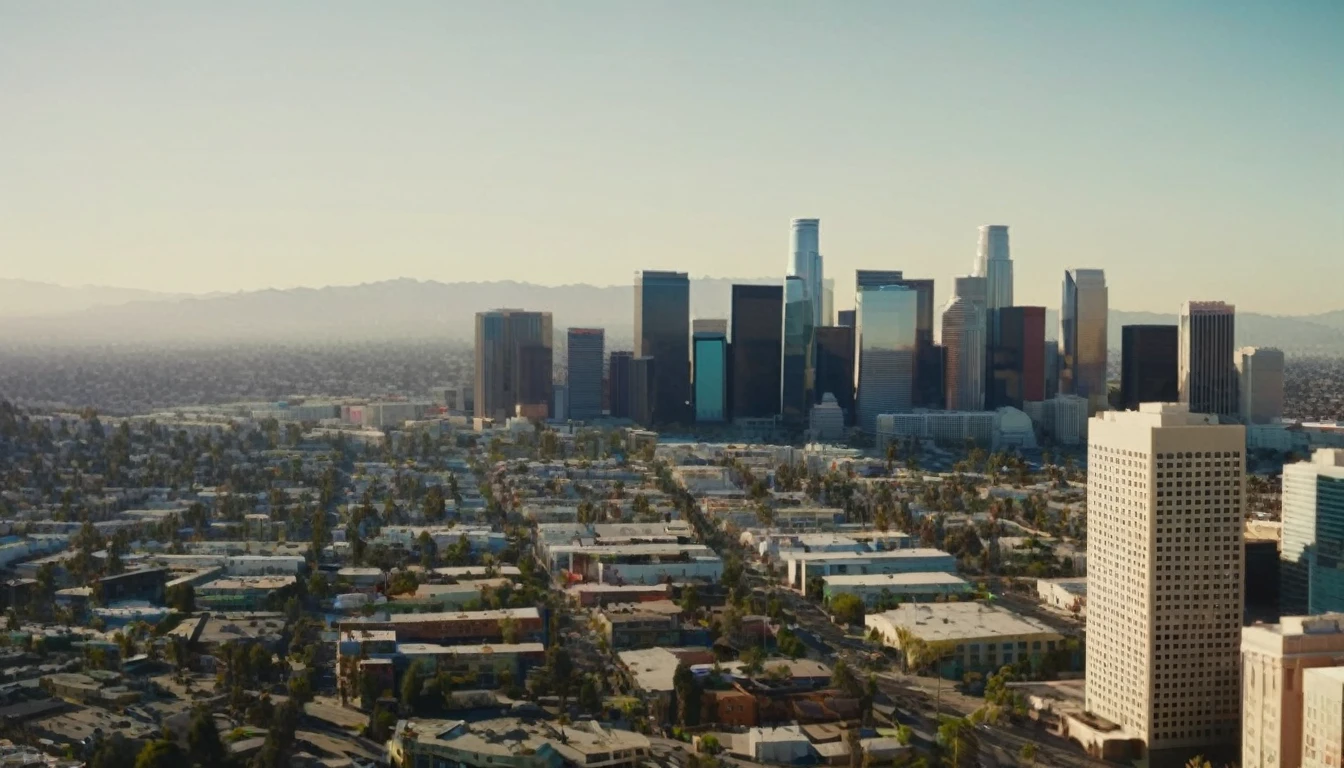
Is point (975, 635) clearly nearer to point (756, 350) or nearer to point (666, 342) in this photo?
point (756, 350)

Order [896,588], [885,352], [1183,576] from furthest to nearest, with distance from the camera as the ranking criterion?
[885,352] < [896,588] < [1183,576]

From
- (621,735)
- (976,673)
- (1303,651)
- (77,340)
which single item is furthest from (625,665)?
(77,340)

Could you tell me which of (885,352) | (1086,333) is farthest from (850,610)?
(1086,333)

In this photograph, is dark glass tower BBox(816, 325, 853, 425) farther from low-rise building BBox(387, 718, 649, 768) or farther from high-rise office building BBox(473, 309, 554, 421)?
low-rise building BBox(387, 718, 649, 768)

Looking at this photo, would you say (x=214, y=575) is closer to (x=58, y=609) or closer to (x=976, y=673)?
(x=58, y=609)

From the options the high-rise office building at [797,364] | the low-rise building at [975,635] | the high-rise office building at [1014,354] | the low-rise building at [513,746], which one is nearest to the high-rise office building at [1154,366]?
the high-rise office building at [1014,354]

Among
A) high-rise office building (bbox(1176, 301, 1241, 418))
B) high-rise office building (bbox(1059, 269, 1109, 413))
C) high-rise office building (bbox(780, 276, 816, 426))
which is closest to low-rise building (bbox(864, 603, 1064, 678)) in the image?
high-rise office building (bbox(1176, 301, 1241, 418))

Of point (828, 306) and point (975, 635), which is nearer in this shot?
point (975, 635)
